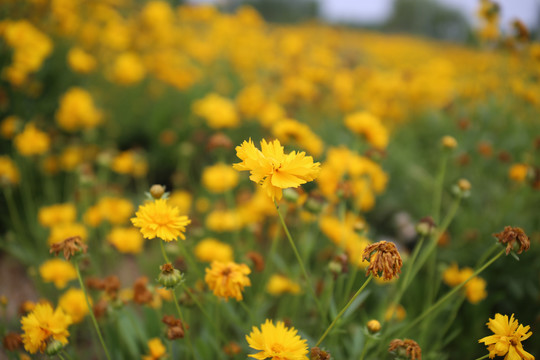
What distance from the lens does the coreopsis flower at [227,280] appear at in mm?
796

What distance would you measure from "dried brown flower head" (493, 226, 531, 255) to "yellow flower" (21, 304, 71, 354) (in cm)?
96

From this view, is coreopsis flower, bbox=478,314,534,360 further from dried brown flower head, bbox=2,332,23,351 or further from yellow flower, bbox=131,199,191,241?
dried brown flower head, bbox=2,332,23,351

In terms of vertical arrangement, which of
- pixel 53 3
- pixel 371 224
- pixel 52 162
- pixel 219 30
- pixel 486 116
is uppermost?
pixel 53 3

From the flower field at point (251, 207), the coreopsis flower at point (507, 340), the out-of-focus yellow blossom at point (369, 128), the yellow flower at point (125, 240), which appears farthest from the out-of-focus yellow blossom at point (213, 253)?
the coreopsis flower at point (507, 340)

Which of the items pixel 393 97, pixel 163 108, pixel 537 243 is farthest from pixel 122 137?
pixel 537 243

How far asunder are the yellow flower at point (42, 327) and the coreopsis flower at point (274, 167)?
0.53m

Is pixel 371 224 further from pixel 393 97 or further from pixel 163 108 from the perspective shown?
pixel 163 108

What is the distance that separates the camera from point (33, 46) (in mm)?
1726

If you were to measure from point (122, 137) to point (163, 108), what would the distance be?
348mm

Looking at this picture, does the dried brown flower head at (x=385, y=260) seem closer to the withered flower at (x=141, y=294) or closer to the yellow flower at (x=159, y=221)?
the yellow flower at (x=159, y=221)

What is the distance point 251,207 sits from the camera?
165 centimetres

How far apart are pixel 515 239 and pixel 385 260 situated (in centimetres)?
35

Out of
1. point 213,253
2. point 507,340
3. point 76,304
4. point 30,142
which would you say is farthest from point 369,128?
point 30,142

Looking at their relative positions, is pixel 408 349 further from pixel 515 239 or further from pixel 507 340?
pixel 515 239
